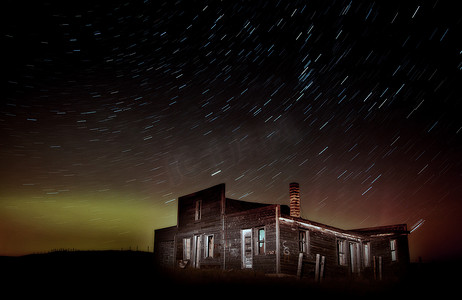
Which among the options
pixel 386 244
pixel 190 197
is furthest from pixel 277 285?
pixel 386 244

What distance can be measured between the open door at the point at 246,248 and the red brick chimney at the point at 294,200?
200 inches

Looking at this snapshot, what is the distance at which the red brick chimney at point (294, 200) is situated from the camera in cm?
2334

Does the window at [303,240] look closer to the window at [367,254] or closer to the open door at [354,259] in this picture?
the open door at [354,259]

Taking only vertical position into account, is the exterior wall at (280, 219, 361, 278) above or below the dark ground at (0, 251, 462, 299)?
above

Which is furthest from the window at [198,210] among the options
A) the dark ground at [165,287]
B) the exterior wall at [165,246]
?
the dark ground at [165,287]

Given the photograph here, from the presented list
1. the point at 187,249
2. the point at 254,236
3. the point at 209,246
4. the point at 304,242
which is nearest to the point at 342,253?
the point at 304,242

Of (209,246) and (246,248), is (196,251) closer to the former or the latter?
(209,246)

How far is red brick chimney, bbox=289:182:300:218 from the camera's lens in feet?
76.6

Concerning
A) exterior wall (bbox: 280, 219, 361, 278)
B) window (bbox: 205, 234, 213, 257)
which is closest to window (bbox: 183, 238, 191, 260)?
window (bbox: 205, 234, 213, 257)

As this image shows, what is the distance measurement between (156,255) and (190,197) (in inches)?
264

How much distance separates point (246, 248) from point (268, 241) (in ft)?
6.47

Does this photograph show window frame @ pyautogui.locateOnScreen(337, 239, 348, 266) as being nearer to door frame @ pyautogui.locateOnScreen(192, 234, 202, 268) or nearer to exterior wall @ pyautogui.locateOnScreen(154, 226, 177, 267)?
door frame @ pyautogui.locateOnScreen(192, 234, 202, 268)

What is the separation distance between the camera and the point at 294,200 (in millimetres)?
23516

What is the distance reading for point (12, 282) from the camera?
1376 centimetres
